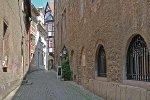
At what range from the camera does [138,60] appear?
9203 millimetres

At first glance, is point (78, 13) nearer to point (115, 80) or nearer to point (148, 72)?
point (115, 80)

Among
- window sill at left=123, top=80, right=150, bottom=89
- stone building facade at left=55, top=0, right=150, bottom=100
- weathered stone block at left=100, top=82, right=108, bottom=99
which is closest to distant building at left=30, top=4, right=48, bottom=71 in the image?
stone building facade at left=55, top=0, right=150, bottom=100

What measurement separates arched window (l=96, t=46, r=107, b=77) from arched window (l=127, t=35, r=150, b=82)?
10.1 feet

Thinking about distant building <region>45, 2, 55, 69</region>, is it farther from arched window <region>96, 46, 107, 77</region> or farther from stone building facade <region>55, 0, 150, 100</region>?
arched window <region>96, 46, 107, 77</region>

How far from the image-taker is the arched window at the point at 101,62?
12.9 meters

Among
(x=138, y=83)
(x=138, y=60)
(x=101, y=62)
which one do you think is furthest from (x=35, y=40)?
(x=138, y=83)

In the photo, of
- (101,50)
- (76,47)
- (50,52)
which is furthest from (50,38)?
(101,50)

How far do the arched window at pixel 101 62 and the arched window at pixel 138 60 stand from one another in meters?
3.09

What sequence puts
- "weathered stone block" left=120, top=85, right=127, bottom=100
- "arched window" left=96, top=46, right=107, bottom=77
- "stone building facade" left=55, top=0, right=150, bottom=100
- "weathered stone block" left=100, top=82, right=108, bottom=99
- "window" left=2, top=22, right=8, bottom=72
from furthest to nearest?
"arched window" left=96, top=46, right=107, bottom=77
"window" left=2, top=22, right=8, bottom=72
"weathered stone block" left=100, top=82, right=108, bottom=99
"weathered stone block" left=120, top=85, right=127, bottom=100
"stone building facade" left=55, top=0, right=150, bottom=100

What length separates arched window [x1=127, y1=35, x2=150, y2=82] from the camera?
337 inches

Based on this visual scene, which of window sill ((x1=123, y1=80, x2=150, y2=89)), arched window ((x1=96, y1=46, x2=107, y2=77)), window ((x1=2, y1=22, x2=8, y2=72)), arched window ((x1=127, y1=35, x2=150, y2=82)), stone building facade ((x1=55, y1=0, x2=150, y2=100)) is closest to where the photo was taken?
window sill ((x1=123, y1=80, x2=150, y2=89))

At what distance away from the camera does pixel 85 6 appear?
16.5 m

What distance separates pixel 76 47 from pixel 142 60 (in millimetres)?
11235

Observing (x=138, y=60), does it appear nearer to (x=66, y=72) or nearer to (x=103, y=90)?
(x=103, y=90)
